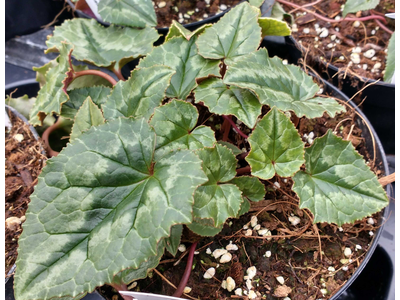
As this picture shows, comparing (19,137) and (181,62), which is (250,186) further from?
(19,137)

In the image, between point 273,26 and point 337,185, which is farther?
point 273,26

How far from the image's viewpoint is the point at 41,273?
2.26ft

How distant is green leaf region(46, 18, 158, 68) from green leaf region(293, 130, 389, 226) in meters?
0.73

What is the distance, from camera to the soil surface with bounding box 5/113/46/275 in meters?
0.95

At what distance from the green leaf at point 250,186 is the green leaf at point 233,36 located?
38cm

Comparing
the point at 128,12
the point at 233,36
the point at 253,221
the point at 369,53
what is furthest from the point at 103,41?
the point at 369,53

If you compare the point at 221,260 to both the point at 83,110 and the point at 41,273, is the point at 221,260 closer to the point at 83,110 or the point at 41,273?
the point at 41,273

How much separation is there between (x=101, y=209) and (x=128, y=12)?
0.93 meters

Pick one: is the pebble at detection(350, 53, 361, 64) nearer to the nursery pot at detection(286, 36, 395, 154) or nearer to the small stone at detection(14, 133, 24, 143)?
the nursery pot at detection(286, 36, 395, 154)

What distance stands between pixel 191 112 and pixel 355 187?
51cm

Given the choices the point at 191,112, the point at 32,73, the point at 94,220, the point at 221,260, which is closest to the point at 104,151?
the point at 94,220

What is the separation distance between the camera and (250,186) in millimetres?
917

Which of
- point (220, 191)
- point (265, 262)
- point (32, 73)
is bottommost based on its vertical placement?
point (265, 262)

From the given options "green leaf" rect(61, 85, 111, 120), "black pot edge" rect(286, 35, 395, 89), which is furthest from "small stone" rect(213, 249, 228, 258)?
"black pot edge" rect(286, 35, 395, 89)
